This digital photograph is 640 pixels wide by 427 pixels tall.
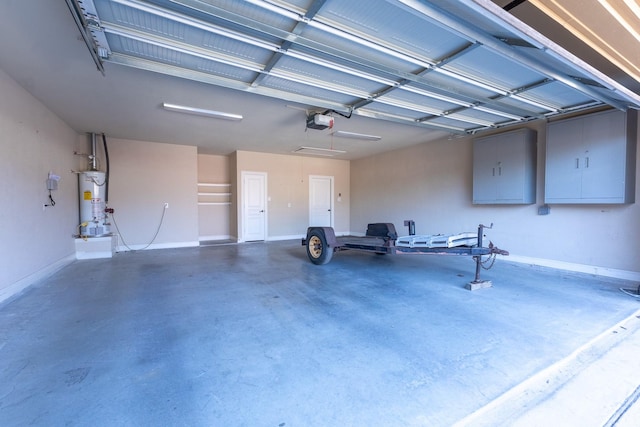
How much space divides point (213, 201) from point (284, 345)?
7.75m

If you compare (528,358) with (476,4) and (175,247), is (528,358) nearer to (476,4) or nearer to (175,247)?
(476,4)

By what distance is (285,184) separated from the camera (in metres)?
9.43

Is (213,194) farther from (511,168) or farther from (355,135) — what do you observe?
(511,168)

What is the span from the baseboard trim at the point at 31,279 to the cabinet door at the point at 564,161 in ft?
27.0

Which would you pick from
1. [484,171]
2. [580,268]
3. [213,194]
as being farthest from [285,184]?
[580,268]

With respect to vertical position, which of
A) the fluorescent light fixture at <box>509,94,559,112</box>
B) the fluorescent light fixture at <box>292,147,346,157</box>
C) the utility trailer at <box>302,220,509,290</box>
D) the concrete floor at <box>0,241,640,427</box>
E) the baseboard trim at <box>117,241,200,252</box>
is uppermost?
the fluorescent light fixture at <box>292,147,346,157</box>

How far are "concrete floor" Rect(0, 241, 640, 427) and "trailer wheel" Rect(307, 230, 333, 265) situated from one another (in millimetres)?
735

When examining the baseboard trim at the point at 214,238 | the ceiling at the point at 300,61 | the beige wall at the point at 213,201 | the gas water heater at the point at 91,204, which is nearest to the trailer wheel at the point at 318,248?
the ceiling at the point at 300,61

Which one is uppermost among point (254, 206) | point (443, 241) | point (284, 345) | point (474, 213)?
point (254, 206)

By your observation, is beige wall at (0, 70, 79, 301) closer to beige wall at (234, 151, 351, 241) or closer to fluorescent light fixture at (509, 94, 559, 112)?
beige wall at (234, 151, 351, 241)

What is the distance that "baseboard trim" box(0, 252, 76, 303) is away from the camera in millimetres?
3568

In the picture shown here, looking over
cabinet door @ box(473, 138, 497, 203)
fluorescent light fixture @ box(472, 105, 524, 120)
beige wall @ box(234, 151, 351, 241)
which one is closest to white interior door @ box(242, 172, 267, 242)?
beige wall @ box(234, 151, 351, 241)

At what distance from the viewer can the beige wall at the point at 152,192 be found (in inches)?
284

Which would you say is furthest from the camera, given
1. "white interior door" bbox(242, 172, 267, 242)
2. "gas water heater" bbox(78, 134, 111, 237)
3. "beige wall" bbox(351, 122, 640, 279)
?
"white interior door" bbox(242, 172, 267, 242)
